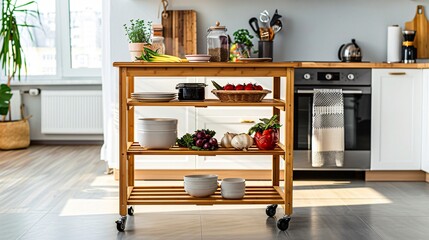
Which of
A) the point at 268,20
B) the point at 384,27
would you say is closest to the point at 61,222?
the point at 268,20

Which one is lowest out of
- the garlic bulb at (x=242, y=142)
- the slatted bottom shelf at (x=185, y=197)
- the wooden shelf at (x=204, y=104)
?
the slatted bottom shelf at (x=185, y=197)

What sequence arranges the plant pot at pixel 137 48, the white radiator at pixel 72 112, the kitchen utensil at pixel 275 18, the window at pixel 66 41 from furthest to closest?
1. the window at pixel 66 41
2. the white radiator at pixel 72 112
3. the kitchen utensil at pixel 275 18
4. the plant pot at pixel 137 48

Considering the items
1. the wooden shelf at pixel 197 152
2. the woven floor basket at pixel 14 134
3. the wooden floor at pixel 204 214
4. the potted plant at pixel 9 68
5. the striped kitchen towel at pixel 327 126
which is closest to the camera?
the wooden floor at pixel 204 214

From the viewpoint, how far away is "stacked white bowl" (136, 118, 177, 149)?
405 cm

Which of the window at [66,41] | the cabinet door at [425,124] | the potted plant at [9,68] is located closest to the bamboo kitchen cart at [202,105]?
the cabinet door at [425,124]

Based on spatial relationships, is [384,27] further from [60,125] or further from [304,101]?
[60,125]

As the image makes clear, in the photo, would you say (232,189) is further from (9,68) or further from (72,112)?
(72,112)

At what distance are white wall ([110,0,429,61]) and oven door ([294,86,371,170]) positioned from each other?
637 millimetres

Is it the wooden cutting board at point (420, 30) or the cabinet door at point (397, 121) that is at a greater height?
the wooden cutting board at point (420, 30)

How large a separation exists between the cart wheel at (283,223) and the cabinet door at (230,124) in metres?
1.63

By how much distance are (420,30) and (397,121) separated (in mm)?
942

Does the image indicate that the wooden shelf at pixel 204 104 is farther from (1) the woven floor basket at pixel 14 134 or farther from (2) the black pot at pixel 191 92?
(1) the woven floor basket at pixel 14 134

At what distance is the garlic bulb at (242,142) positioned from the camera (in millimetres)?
4066

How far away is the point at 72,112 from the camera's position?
8078mm
